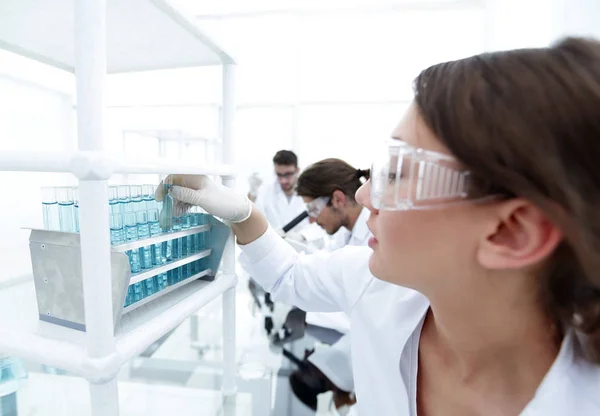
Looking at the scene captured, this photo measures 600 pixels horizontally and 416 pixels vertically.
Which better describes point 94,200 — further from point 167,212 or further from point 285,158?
point 285,158

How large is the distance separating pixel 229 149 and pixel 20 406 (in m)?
0.87

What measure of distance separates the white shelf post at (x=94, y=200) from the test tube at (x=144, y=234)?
0.19 m

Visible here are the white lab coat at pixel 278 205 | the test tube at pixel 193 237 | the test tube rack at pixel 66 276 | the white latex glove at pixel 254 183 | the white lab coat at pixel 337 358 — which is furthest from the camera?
the white latex glove at pixel 254 183

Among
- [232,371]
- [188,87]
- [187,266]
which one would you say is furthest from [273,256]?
[188,87]

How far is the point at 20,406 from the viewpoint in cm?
90

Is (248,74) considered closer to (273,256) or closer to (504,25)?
(504,25)

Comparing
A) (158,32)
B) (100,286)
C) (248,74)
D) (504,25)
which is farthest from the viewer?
(248,74)

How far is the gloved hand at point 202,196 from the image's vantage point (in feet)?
2.63

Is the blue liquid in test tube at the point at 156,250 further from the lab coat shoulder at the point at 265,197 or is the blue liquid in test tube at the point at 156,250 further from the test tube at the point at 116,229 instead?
the lab coat shoulder at the point at 265,197

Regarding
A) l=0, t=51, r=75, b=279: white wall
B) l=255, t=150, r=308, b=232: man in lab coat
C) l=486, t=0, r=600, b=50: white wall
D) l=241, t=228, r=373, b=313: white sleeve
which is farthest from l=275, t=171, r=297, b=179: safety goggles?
l=241, t=228, r=373, b=313: white sleeve

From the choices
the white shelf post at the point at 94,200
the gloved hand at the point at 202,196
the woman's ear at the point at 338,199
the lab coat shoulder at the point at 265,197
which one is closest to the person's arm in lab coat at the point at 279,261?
the gloved hand at the point at 202,196

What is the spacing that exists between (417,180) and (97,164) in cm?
47

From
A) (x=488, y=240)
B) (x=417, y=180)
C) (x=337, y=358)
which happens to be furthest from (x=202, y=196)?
(x=337, y=358)

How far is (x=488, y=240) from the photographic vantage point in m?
0.54
